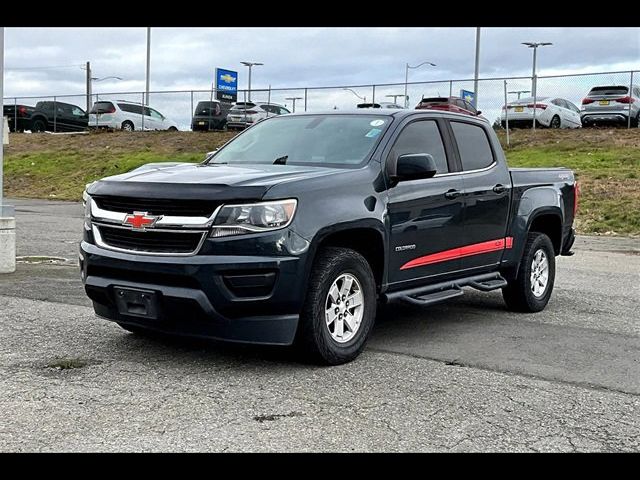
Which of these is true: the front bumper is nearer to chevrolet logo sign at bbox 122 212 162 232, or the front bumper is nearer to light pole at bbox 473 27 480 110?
chevrolet logo sign at bbox 122 212 162 232

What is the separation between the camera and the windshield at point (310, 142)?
6.34 meters

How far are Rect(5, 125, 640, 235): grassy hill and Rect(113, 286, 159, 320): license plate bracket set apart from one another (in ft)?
44.7

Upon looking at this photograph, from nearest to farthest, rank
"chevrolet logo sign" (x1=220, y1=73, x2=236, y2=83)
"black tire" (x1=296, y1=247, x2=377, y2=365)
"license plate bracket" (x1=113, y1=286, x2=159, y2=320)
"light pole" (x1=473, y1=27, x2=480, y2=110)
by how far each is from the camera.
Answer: "license plate bracket" (x1=113, y1=286, x2=159, y2=320) → "black tire" (x1=296, y1=247, x2=377, y2=365) → "light pole" (x1=473, y1=27, x2=480, y2=110) → "chevrolet logo sign" (x1=220, y1=73, x2=236, y2=83)

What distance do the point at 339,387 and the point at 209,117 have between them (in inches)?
1285

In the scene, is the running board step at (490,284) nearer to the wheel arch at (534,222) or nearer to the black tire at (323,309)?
the wheel arch at (534,222)

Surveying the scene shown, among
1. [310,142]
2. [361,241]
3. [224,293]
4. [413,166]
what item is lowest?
[224,293]

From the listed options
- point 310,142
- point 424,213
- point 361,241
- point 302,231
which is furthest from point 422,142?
point 302,231

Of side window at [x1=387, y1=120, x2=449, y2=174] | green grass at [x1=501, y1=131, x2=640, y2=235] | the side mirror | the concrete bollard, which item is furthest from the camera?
green grass at [x1=501, y1=131, x2=640, y2=235]

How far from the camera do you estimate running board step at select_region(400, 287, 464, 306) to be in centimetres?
629

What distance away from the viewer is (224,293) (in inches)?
203

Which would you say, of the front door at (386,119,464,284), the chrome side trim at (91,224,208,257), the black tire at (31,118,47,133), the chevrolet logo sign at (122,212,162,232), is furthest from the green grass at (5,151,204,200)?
the chevrolet logo sign at (122,212,162,232)

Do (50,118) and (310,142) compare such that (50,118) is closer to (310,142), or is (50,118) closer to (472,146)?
(472,146)

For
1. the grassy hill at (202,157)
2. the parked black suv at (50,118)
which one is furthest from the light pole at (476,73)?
the parked black suv at (50,118)
